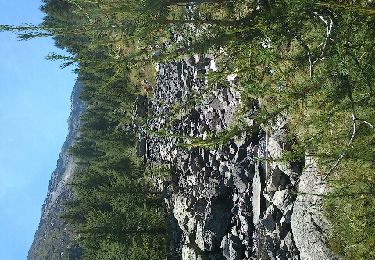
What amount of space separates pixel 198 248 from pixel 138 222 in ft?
22.0

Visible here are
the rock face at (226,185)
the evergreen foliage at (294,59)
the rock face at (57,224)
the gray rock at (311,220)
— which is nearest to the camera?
the evergreen foliage at (294,59)

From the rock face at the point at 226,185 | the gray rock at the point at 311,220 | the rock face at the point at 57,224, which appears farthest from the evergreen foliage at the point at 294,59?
the rock face at the point at 57,224

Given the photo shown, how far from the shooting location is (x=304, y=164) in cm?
1090

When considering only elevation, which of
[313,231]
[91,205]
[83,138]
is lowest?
[313,231]

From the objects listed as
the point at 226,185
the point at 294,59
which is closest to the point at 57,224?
the point at 226,185

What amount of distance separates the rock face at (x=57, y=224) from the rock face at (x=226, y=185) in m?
31.8

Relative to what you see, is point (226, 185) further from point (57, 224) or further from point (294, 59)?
point (57, 224)

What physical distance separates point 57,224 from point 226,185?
215 feet

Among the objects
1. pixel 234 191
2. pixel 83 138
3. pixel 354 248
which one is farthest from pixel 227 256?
pixel 83 138

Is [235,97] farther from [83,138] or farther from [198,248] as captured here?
[83,138]

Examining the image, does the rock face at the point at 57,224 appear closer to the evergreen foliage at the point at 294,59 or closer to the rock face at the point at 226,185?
the rock face at the point at 226,185

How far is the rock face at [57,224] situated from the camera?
64250 millimetres

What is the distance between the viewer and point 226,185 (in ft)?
50.1

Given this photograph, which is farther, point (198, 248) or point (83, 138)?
point (83, 138)
